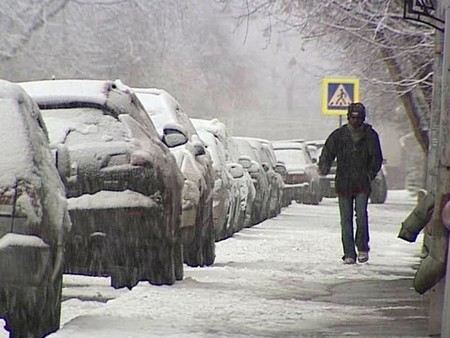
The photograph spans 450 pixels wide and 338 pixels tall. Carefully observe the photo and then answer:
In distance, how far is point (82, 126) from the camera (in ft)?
32.8

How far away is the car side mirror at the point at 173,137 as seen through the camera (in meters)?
11.7

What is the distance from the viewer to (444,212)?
751 cm

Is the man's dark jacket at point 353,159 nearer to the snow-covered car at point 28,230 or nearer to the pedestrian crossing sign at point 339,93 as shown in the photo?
the snow-covered car at point 28,230

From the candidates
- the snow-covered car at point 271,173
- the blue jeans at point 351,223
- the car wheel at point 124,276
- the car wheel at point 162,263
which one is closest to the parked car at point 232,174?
the blue jeans at point 351,223

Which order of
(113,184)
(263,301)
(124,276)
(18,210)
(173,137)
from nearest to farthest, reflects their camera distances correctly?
1. (18,210)
2. (113,184)
3. (263,301)
4. (124,276)
5. (173,137)

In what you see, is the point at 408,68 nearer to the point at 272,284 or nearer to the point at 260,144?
the point at 260,144

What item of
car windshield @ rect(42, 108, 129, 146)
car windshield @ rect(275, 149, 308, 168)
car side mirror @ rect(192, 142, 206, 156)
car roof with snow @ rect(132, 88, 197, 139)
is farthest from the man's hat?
car windshield @ rect(275, 149, 308, 168)

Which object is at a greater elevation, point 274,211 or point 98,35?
point 98,35

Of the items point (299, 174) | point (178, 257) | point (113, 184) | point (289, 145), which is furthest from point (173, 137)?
point (289, 145)

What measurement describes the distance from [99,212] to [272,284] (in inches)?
102

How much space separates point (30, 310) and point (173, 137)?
4.83 m

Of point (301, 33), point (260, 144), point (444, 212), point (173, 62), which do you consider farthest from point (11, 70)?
point (444, 212)

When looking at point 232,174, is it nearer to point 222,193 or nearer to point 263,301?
point 222,193

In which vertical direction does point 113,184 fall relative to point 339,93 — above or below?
below
